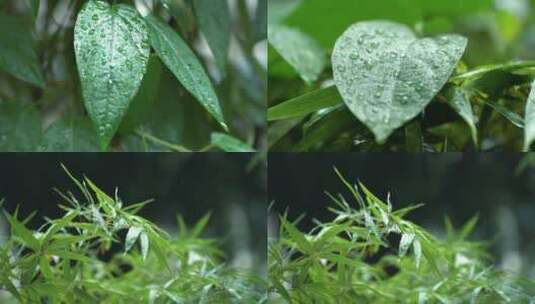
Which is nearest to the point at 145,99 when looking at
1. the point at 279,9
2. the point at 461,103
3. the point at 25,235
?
the point at 25,235

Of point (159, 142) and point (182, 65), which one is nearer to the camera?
point (182, 65)

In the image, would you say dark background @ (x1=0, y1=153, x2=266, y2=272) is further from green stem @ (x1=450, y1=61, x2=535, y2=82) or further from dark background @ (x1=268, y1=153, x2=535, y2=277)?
green stem @ (x1=450, y1=61, x2=535, y2=82)

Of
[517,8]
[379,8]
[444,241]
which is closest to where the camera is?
[444,241]

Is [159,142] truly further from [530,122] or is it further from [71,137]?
[530,122]

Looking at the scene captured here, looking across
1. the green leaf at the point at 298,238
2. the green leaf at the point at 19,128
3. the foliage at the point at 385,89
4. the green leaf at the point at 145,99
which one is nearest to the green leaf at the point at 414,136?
the foliage at the point at 385,89

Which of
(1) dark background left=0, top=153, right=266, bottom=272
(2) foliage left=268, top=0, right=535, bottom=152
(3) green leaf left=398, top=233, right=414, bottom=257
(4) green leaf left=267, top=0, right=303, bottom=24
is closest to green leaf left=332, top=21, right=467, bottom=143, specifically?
(2) foliage left=268, top=0, right=535, bottom=152

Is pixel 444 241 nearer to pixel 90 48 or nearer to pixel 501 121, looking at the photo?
pixel 501 121

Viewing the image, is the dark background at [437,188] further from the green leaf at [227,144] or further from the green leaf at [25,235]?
the green leaf at [25,235]

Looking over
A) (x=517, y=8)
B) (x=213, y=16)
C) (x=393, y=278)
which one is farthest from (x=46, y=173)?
(x=517, y=8)
